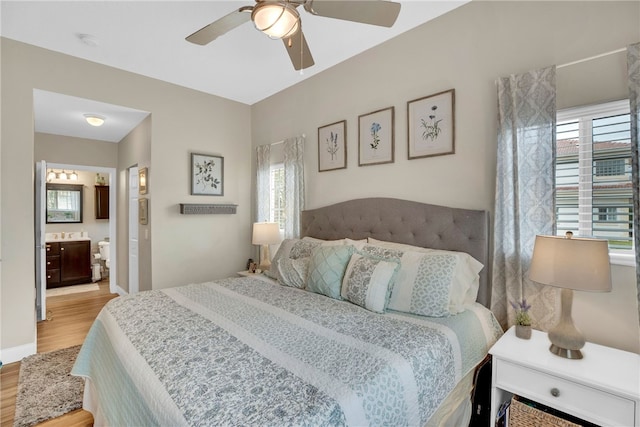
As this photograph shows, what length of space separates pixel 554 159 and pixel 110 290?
6448 millimetres

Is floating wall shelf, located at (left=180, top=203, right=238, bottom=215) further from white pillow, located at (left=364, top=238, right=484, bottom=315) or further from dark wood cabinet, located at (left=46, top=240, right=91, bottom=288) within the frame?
dark wood cabinet, located at (left=46, top=240, right=91, bottom=288)

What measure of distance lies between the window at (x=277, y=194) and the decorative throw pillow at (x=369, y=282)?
2058mm

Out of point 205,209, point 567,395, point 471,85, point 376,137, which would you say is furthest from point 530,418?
point 205,209

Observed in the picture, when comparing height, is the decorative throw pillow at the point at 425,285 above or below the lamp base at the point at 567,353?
above

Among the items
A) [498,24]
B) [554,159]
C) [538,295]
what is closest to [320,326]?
[538,295]

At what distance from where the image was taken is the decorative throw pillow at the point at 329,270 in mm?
2246

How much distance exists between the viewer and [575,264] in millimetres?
1474

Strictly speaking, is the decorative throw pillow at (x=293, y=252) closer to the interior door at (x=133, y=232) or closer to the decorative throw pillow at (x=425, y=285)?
the decorative throw pillow at (x=425, y=285)

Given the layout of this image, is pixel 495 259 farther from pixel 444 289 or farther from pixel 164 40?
pixel 164 40

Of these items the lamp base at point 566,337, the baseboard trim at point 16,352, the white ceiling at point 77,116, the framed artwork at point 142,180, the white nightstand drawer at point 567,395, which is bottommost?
the baseboard trim at point 16,352

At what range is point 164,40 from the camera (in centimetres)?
282

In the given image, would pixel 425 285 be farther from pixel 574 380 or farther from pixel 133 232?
pixel 133 232

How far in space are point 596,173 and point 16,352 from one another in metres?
4.98

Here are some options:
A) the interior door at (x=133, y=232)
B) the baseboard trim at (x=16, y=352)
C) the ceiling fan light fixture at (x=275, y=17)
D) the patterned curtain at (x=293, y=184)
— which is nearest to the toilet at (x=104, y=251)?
the interior door at (x=133, y=232)
